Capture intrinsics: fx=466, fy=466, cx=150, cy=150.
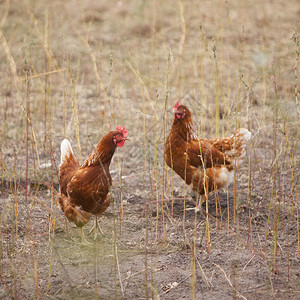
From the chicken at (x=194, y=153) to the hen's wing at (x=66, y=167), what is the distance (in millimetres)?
867

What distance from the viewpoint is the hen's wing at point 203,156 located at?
4348mm

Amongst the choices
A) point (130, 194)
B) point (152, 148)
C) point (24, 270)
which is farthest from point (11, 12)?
point (24, 270)

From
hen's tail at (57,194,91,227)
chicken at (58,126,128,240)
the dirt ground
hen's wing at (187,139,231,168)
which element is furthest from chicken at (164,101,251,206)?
hen's tail at (57,194,91,227)

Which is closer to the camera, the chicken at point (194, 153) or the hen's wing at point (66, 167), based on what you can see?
the hen's wing at point (66, 167)

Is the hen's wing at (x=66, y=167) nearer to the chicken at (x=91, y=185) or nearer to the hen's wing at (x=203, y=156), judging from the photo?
the chicken at (x=91, y=185)

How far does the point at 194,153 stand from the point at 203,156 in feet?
0.34

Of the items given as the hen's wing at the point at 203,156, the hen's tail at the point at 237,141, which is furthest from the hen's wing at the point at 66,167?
the hen's tail at the point at 237,141

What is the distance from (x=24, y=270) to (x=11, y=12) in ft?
21.6

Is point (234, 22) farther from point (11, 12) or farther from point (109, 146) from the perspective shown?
point (109, 146)

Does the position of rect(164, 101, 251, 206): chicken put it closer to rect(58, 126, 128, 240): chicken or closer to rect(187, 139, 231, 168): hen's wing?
rect(187, 139, 231, 168): hen's wing

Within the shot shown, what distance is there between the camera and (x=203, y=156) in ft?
14.1

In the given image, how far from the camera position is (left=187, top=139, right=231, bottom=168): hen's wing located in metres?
4.35

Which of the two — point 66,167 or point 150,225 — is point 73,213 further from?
point 150,225

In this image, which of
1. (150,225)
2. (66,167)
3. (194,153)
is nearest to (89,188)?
(66,167)
